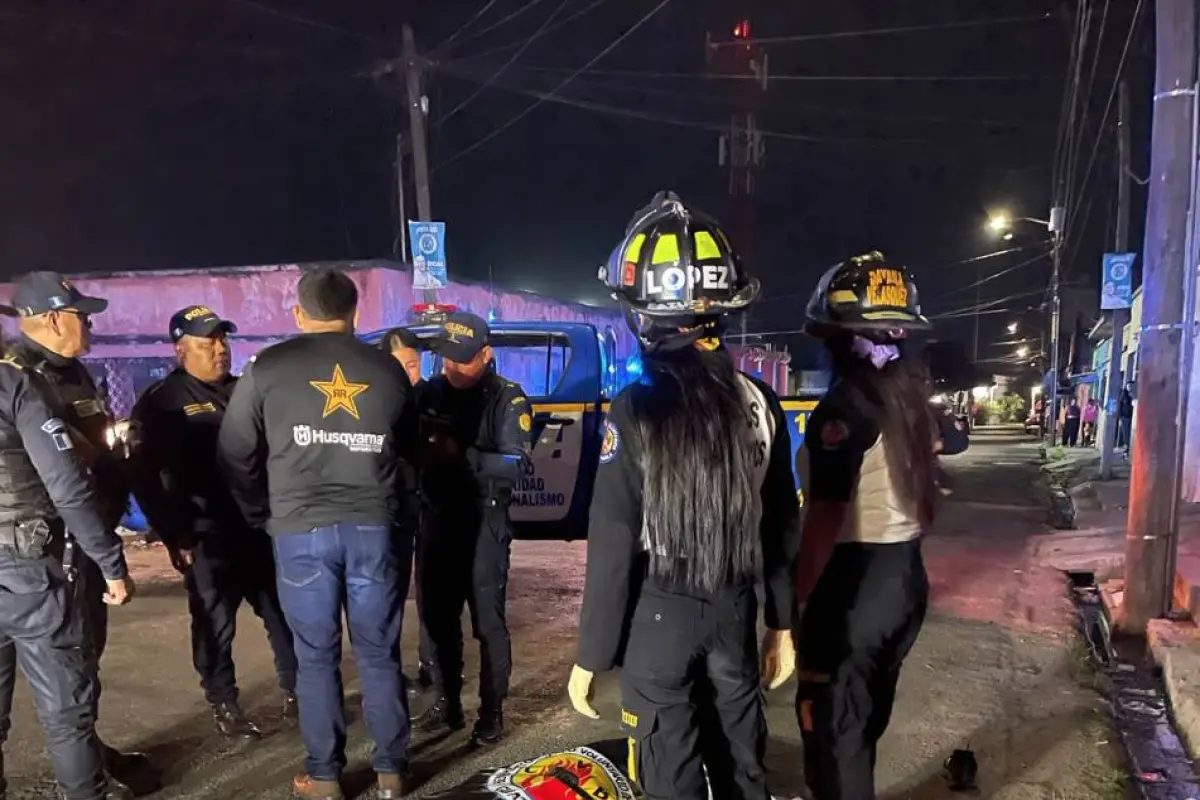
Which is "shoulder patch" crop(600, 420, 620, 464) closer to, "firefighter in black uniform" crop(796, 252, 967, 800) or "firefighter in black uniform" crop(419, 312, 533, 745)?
"firefighter in black uniform" crop(796, 252, 967, 800)

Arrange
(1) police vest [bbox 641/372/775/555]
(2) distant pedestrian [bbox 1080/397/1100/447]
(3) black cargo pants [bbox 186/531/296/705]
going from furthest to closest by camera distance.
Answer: (2) distant pedestrian [bbox 1080/397/1100/447], (3) black cargo pants [bbox 186/531/296/705], (1) police vest [bbox 641/372/775/555]

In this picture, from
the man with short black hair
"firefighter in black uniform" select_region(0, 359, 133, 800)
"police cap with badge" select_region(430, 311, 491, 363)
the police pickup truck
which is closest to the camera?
"firefighter in black uniform" select_region(0, 359, 133, 800)

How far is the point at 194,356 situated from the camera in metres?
4.16

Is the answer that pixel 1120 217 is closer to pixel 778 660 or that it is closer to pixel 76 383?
pixel 778 660

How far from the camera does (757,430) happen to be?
2.39m

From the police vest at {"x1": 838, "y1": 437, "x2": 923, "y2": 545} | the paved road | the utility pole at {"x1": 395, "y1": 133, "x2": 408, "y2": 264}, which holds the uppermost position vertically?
the utility pole at {"x1": 395, "y1": 133, "x2": 408, "y2": 264}

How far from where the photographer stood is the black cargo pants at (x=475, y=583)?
12.8 ft

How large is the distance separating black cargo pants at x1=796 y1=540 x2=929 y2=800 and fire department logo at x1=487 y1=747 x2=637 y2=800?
28.5 inches

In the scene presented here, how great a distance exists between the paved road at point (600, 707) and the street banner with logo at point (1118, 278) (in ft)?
32.1

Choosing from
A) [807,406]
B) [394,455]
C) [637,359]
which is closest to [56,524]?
[394,455]

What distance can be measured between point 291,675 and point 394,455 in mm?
1772

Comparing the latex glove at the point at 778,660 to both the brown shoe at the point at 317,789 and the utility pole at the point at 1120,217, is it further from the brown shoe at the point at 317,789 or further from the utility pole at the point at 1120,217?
the utility pole at the point at 1120,217

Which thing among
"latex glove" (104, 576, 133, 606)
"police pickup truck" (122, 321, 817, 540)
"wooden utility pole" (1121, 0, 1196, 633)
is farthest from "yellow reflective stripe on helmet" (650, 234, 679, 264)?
"wooden utility pole" (1121, 0, 1196, 633)

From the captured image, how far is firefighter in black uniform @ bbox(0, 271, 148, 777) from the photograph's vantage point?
127 inches
